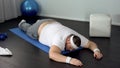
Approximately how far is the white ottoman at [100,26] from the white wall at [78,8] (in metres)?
0.56

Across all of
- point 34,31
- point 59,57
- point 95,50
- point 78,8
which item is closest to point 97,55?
point 95,50

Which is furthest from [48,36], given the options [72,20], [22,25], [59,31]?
[72,20]

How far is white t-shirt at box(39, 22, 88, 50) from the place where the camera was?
7.75 ft

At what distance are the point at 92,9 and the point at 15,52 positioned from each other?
1.64 m

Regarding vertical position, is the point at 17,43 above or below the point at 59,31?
below

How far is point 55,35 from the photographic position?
2467 millimetres

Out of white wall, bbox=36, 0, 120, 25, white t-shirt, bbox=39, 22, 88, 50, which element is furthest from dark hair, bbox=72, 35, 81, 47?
white wall, bbox=36, 0, 120, 25

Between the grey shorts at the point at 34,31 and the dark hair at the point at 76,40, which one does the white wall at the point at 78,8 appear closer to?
the grey shorts at the point at 34,31

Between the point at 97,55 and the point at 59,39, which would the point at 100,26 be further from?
the point at 59,39

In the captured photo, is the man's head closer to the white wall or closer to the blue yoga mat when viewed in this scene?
the blue yoga mat

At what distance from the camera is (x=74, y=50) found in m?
2.53

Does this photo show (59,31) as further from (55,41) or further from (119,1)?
(119,1)

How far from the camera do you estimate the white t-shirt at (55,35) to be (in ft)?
7.75

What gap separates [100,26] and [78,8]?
0.87 m
